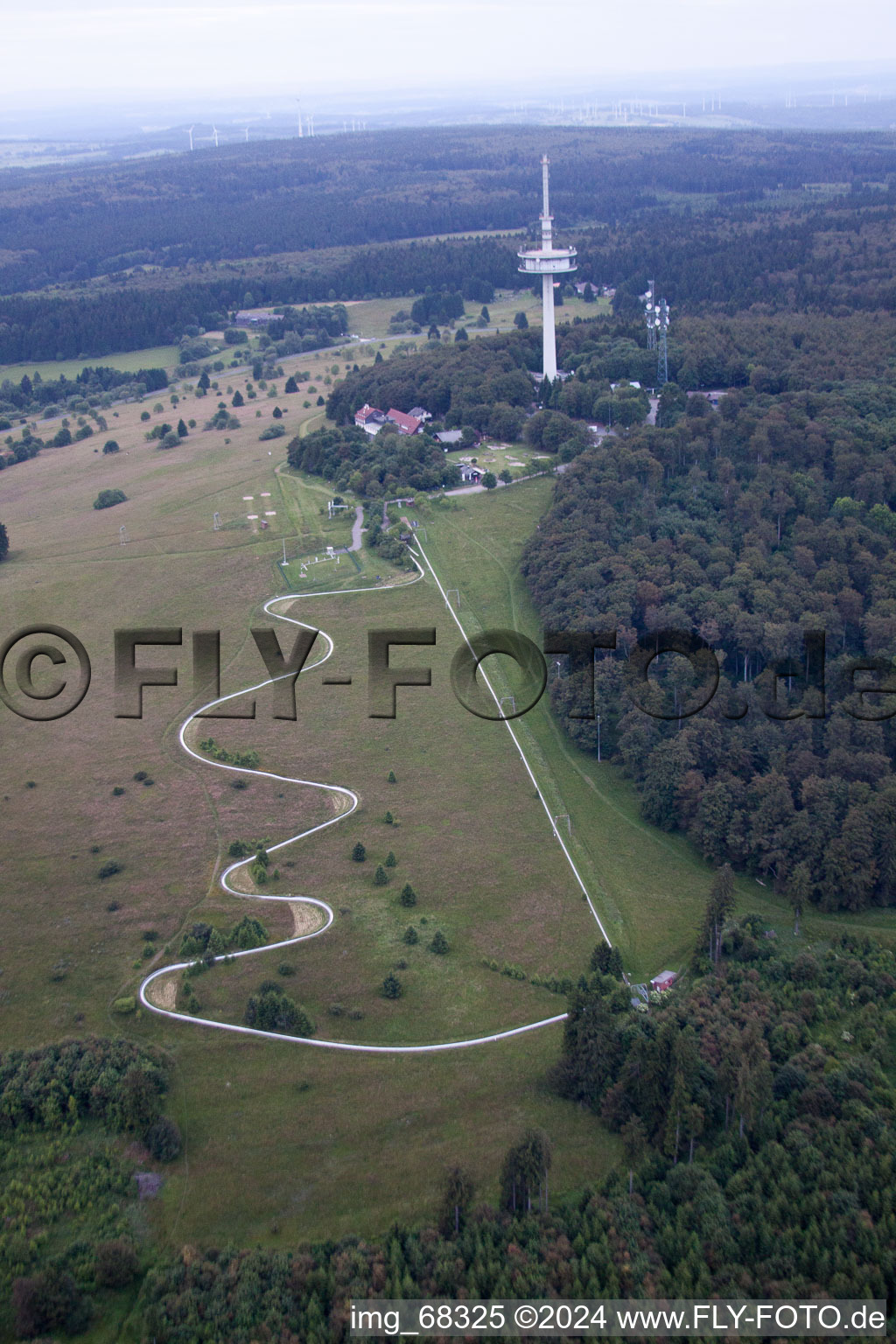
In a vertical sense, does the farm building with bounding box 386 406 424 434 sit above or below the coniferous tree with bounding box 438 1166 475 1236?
above

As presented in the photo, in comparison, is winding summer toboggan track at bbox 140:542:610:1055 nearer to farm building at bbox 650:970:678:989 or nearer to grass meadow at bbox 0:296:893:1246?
grass meadow at bbox 0:296:893:1246

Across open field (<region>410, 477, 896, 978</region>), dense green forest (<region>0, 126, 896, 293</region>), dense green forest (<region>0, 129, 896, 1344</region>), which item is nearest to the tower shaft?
dense green forest (<region>0, 129, 896, 1344</region>)

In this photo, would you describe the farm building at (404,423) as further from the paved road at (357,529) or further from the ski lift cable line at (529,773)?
the ski lift cable line at (529,773)

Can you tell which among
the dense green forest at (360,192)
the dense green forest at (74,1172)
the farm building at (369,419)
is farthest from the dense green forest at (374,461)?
the dense green forest at (360,192)

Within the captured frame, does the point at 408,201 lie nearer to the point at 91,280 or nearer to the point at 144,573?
the point at 91,280

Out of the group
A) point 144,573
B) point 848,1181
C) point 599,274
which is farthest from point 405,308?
point 848,1181
